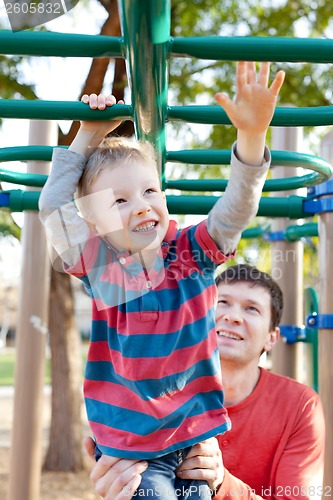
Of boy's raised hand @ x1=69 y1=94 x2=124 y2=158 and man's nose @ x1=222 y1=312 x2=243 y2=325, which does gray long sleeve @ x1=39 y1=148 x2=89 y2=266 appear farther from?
man's nose @ x1=222 y1=312 x2=243 y2=325

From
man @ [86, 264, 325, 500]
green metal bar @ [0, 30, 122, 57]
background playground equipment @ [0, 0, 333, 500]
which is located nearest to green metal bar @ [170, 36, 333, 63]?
background playground equipment @ [0, 0, 333, 500]

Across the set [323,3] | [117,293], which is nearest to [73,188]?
[117,293]

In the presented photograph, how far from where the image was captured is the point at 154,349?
1.17m

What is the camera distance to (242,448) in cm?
163

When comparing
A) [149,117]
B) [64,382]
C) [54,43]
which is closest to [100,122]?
[149,117]

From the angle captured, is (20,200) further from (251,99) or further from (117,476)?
(251,99)

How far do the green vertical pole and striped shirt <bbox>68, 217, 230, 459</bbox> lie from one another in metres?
0.22

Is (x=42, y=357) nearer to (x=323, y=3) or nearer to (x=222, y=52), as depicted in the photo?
(x=222, y=52)

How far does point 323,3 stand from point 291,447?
443 cm

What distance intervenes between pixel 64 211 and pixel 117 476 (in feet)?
1.48

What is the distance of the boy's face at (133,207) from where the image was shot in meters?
1.14

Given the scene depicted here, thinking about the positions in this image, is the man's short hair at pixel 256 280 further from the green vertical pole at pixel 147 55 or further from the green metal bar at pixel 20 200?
the green vertical pole at pixel 147 55

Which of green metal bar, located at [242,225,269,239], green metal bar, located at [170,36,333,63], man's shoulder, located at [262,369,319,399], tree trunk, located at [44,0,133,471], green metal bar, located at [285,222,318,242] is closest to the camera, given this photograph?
green metal bar, located at [170,36,333,63]

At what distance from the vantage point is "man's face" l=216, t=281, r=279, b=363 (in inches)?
67.8
